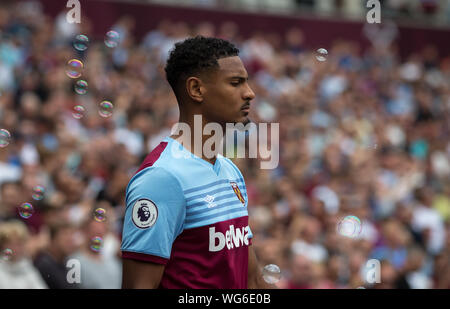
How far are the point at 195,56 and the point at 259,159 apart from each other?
6.55 m

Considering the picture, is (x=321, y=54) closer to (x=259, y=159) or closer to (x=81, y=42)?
(x=81, y=42)

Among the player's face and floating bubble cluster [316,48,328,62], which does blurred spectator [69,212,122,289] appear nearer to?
floating bubble cluster [316,48,328,62]

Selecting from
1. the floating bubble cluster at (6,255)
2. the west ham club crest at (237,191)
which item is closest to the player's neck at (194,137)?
the west ham club crest at (237,191)

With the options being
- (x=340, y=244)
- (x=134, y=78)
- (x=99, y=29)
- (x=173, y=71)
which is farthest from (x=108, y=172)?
(x=99, y=29)

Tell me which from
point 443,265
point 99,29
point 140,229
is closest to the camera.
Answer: point 140,229

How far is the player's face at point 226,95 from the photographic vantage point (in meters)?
2.68

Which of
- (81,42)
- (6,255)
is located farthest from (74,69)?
(6,255)

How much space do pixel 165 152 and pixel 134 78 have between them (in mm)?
7629

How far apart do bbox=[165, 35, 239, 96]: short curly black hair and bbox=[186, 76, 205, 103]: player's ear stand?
28 millimetres

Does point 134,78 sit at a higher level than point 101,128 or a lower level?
higher

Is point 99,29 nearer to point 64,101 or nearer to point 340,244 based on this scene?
point 64,101

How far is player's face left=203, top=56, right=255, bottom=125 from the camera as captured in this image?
8.78 ft

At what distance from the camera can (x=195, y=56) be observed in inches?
106

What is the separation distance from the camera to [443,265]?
8.00 meters
